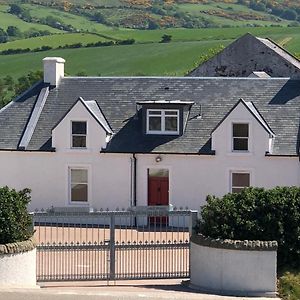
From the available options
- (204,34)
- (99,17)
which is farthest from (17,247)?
(99,17)

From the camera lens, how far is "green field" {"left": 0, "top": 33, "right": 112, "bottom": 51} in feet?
407

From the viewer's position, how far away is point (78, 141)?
47.8 m

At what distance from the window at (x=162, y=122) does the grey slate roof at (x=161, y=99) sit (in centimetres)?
34

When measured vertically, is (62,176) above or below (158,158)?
→ below

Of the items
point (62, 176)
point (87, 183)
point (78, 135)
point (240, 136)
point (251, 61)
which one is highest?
point (251, 61)

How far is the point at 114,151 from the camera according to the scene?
47062 mm

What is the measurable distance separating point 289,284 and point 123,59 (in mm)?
82999

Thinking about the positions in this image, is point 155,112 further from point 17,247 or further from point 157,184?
point 17,247

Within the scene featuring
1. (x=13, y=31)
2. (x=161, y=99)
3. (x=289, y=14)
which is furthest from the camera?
(x=289, y=14)

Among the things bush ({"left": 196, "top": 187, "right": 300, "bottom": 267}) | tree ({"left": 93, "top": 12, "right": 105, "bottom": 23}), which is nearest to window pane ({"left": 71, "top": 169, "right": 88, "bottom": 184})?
bush ({"left": 196, "top": 187, "right": 300, "bottom": 267})

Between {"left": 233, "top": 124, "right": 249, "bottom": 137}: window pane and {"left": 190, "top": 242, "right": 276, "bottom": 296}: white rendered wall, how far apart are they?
53.7 ft

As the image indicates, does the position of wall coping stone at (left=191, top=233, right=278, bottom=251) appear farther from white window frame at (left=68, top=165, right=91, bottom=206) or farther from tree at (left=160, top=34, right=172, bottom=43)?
tree at (left=160, top=34, right=172, bottom=43)

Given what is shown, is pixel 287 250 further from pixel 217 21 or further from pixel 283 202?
pixel 217 21

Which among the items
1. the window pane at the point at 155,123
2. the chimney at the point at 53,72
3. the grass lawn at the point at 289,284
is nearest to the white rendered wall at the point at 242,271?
the grass lawn at the point at 289,284
